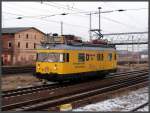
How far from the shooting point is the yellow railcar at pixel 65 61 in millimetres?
23672

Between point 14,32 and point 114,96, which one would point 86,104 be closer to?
point 114,96

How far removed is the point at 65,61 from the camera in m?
23.7

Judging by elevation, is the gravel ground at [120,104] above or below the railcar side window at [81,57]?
below

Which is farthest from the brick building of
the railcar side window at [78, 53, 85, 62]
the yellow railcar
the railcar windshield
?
the railcar windshield

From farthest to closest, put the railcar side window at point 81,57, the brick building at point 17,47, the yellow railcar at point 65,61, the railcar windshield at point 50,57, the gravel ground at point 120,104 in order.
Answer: the brick building at point 17,47 < the railcar side window at point 81,57 < the railcar windshield at point 50,57 < the yellow railcar at point 65,61 < the gravel ground at point 120,104

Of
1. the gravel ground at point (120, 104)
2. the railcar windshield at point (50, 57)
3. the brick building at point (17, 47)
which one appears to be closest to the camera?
the gravel ground at point (120, 104)

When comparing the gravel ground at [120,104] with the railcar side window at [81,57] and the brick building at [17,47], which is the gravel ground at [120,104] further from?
the brick building at [17,47]

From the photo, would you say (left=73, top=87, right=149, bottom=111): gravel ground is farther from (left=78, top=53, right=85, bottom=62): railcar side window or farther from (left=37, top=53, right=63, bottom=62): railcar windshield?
(left=78, top=53, right=85, bottom=62): railcar side window

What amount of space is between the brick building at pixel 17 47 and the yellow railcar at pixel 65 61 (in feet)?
132

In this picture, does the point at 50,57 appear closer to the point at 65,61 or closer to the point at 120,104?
the point at 65,61

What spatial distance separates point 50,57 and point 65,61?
3.97ft

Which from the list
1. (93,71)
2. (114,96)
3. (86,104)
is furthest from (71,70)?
(86,104)

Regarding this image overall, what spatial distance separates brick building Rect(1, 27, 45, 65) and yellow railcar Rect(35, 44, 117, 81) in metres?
40.3

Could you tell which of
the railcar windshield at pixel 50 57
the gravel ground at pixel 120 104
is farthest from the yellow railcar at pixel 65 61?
the gravel ground at pixel 120 104
